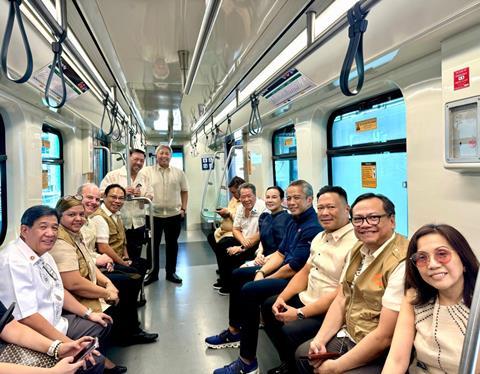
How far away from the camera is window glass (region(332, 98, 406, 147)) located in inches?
103

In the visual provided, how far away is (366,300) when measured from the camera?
1.67m

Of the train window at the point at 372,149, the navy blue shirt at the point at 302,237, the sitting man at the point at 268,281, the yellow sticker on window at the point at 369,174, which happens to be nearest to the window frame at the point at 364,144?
the train window at the point at 372,149

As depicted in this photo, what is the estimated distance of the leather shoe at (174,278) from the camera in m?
4.33

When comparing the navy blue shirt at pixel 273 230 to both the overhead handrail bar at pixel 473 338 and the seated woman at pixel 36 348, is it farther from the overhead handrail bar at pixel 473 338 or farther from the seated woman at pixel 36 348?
the overhead handrail bar at pixel 473 338

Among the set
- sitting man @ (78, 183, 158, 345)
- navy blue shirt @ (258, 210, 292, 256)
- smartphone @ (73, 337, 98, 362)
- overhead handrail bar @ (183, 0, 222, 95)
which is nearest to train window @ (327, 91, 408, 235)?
navy blue shirt @ (258, 210, 292, 256)

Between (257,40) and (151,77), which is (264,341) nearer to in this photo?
(257,40)

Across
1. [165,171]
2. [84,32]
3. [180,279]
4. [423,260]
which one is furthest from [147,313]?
[423,260]

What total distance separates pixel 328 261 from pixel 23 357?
1.62m

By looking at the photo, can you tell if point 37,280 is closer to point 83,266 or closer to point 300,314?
point 83,266

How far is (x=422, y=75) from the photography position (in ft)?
6.58

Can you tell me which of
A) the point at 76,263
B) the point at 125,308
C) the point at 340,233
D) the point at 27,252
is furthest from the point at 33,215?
the point at 340,233

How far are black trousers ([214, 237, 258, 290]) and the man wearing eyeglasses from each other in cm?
181

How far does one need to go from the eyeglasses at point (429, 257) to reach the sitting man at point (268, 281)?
3.92ft

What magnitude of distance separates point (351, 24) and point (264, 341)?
2.37 meters
